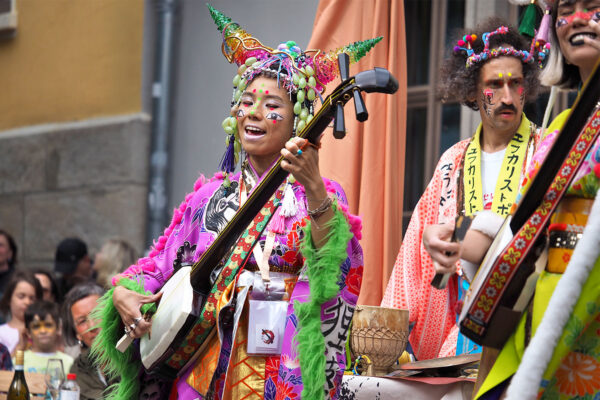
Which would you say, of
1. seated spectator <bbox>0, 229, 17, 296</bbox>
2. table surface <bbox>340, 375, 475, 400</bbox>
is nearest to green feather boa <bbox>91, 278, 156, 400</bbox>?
table surface <bbox>340, 375, 475, 400</bbox>

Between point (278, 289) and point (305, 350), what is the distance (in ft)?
0.98

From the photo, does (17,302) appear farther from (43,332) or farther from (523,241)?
(523,241)

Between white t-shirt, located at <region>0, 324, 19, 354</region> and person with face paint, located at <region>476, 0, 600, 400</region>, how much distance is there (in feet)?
14.3

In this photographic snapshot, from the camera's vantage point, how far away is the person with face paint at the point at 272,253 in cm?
311

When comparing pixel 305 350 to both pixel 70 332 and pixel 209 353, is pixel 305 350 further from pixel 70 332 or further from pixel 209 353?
pixel 70 332

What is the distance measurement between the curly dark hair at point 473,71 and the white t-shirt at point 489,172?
0.32 m

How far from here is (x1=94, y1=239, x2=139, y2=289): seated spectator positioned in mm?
6500

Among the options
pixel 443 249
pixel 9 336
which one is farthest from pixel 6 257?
pixel 443 249

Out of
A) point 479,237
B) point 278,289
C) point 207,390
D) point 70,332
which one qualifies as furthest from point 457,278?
point 70,332

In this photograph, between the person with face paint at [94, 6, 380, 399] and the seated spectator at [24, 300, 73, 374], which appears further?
the seated spectator at [24, 300, 73, 374]

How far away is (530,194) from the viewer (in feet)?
7.54

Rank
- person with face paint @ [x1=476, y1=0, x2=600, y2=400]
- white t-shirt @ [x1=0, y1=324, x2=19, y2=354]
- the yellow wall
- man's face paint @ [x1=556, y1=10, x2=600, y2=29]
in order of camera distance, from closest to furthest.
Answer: person with face paint @ [x1=476, y1=0, x2=600, y2=400] → man's face paint @ [x1=556, y1=10, x2=600, y2=29] → white t-shirt @ [x1=0, y1=324, x2=19, y2=354] → the yellow wall

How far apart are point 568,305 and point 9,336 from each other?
15.4ft

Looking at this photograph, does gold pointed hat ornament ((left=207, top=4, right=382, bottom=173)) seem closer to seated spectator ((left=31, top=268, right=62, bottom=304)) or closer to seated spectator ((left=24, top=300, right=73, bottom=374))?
seated spectator ((left=24, top=300, right=73, bottom=374))
